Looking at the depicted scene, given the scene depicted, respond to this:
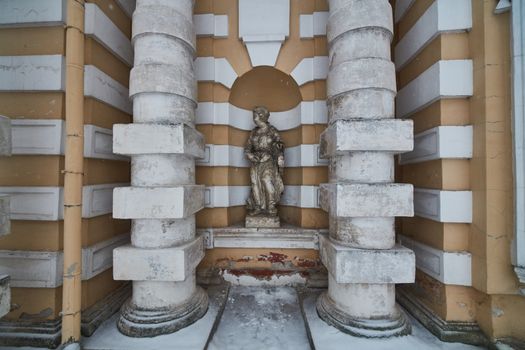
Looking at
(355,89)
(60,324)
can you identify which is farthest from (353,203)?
(60,324)

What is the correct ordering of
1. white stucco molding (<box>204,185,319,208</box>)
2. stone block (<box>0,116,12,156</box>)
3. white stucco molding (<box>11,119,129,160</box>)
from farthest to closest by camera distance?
white stucco molding (<box>204,185,319,208</box>) < white stucco molding (<box>11,119,129,160</box>) < stone block (<box>0,116,12,156</box>)

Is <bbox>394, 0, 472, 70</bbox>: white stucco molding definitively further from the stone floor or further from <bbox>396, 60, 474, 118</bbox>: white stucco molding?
the stone floor

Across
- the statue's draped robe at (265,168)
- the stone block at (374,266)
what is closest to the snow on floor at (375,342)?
the stone block at (374,266)

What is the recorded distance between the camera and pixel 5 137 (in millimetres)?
2459

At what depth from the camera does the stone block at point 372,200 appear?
2984mm

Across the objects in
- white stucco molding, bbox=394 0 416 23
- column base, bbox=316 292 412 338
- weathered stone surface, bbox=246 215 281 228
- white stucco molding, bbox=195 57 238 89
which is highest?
white stucco molding, bbox=394 0 416 23

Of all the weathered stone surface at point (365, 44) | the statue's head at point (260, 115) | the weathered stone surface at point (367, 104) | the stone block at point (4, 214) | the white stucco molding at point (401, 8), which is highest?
the white stucco molding at point (401, 8)

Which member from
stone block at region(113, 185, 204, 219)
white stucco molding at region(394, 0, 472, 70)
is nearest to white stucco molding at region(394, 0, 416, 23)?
white stucco molding at region(394, 0, 472, 70)

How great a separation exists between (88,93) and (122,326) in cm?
299

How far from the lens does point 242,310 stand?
3.63 meters

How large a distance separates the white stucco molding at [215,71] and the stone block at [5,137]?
8.95 ft

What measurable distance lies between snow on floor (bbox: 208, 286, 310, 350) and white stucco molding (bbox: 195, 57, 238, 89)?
368 cm

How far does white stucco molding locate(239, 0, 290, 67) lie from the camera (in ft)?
14.6

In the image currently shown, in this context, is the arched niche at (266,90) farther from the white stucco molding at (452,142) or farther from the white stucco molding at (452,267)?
the white stucco molding at (452,267)
